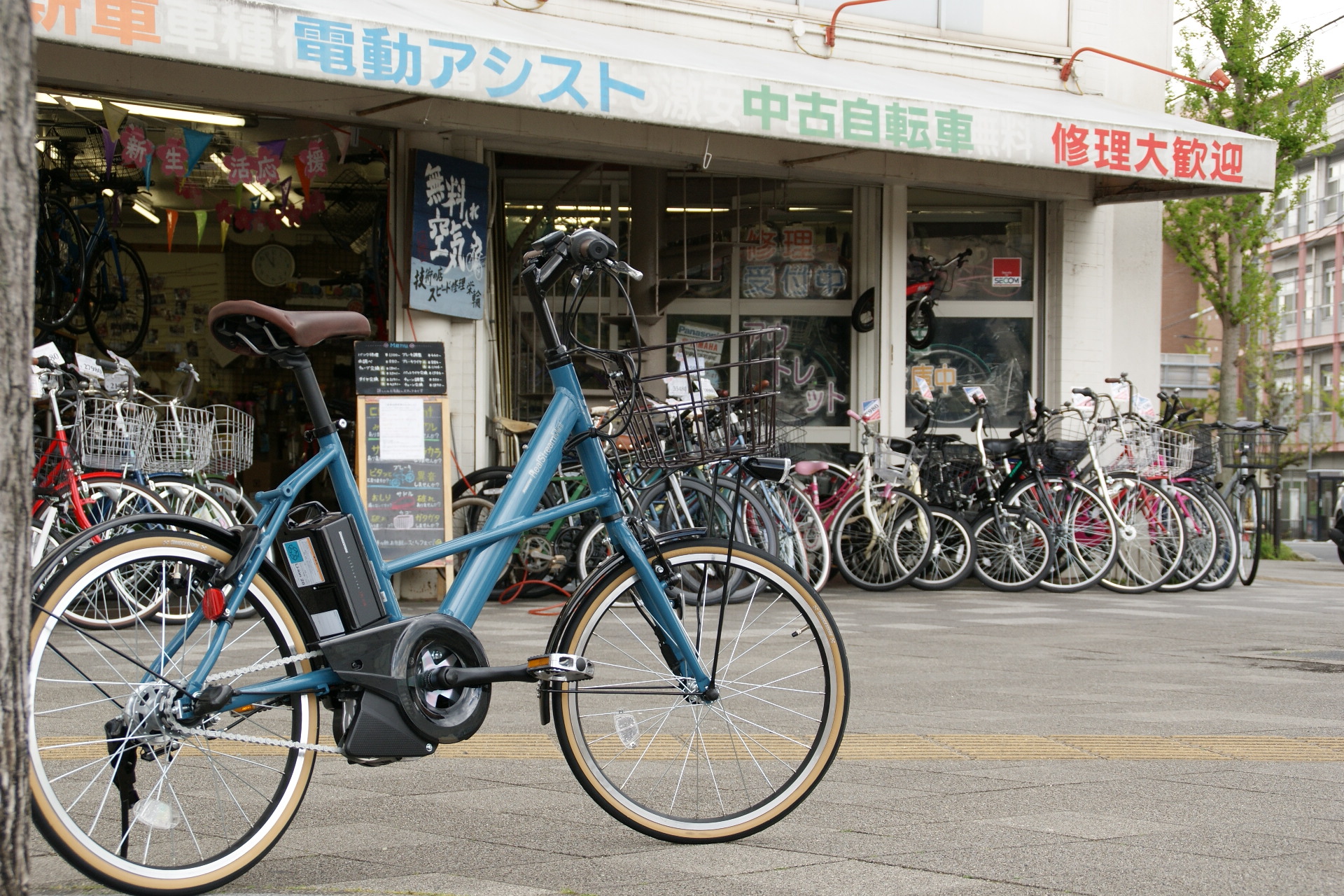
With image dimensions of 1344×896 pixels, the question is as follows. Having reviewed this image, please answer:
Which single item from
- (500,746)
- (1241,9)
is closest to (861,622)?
(500,746)

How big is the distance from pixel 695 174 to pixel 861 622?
4.43 meters

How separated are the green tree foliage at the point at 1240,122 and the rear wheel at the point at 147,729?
51.6 ft

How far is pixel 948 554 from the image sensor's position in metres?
9.88

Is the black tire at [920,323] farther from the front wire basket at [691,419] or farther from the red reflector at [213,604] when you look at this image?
the red reflector at [213,604]

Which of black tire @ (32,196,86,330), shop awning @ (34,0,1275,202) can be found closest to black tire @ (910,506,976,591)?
shop awning @ (34,0,1275,202)

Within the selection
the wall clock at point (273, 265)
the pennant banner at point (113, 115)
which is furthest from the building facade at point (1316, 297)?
the pennant banner at point (113, 115)

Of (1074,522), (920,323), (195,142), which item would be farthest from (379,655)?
(920,323)

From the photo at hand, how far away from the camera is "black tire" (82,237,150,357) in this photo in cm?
959

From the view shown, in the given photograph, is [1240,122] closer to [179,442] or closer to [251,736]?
[179,442]

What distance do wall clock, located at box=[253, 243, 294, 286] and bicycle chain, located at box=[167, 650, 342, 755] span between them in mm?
9435

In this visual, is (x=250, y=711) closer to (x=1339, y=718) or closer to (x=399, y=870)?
(x=399, y=870)

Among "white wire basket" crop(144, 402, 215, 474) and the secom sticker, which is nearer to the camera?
the secom sticker

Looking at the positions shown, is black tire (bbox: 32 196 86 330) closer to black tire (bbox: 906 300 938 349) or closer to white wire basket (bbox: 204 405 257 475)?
white wire basket (bbox: 204 405 257 475)

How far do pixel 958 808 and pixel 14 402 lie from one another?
2.54 meters
